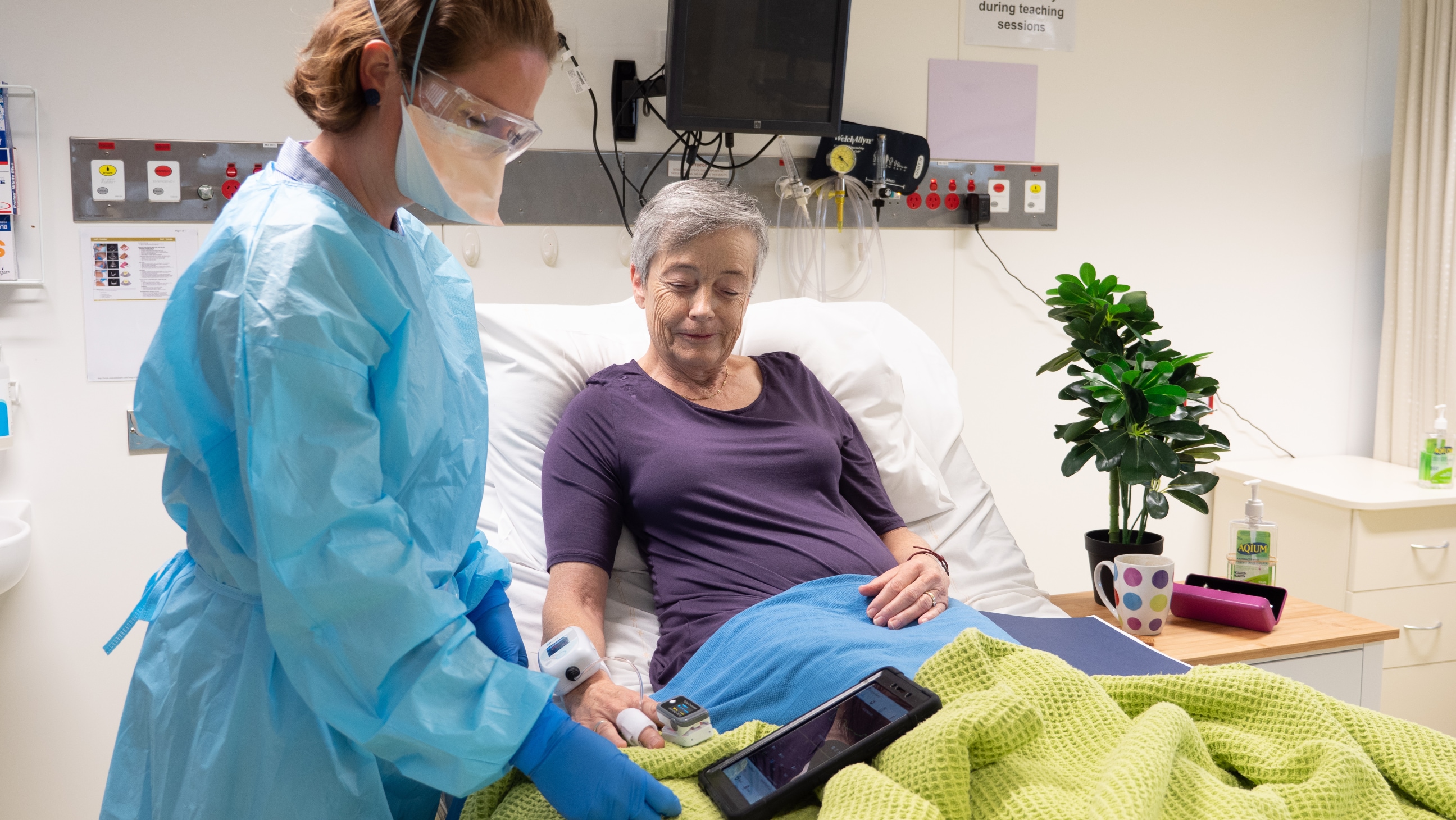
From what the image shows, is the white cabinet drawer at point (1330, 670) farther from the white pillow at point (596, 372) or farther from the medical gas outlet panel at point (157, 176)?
the medical gas outlet panel at point (157, 176)

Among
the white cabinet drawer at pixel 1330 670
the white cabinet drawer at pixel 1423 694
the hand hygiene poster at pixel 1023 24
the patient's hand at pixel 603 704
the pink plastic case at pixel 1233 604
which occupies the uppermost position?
the hand hygiene poster at pixel 1023 24

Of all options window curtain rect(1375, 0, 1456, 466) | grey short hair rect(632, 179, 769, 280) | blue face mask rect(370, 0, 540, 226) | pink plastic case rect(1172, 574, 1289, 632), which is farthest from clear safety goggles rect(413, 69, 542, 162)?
window curtain rect(1375, 0, 1456, 466)

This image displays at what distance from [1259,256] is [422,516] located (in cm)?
263

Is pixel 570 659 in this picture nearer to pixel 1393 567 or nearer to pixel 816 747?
pixel 816 747

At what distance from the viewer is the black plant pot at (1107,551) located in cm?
172

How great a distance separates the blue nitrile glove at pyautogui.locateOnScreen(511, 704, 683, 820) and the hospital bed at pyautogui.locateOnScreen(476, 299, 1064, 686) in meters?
0.56

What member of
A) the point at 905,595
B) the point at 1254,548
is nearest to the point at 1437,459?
the point at 1254,548

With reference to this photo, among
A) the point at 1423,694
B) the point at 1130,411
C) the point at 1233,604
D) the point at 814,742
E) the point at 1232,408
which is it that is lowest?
the point at 1423,694

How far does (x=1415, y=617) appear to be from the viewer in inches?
94.7

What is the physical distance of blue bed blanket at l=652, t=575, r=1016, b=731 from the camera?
1.08 m

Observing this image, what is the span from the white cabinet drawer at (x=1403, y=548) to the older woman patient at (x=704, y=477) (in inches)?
53.9

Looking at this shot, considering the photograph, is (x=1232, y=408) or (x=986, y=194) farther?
(x=1232, y=408)

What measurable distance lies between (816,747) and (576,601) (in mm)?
556

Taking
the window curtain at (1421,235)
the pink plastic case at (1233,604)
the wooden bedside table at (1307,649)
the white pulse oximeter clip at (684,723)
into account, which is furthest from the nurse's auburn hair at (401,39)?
the window curtain at (1421,235)
